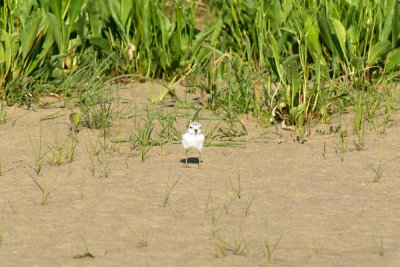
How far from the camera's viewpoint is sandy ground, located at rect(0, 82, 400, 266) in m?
3.79

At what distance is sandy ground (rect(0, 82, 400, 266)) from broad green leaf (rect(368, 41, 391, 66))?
0.80 m

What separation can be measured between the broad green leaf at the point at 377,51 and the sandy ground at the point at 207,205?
2.64 ft

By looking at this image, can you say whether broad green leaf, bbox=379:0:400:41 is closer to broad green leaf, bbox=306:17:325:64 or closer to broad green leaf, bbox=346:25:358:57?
broad green leaf, bbox=346:25:358:57

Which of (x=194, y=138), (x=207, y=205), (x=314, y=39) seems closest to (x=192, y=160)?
(x=194, y=138)

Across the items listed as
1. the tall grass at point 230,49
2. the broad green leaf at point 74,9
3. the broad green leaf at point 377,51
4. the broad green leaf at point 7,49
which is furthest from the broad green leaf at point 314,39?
the broad green leaf at point 7,49

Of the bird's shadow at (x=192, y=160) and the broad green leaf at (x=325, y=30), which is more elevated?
the broad green leaf at (x=325, y=30)

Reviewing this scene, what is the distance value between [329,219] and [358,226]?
0.15 meters

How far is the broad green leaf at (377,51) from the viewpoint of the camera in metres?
6.35

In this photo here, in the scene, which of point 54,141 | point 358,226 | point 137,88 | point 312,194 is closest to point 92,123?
point 54,141

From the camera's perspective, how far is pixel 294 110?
18.8ft

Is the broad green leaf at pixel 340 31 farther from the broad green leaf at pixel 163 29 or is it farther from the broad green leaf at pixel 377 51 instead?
the broad green leaf at pixel 163 29

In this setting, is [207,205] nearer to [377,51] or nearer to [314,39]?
[314,39]

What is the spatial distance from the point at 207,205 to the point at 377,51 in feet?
8.30

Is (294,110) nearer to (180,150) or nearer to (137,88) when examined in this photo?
(180,150)
